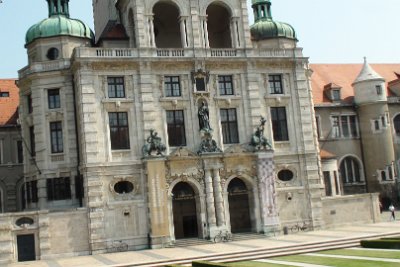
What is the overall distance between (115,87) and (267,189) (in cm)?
1380

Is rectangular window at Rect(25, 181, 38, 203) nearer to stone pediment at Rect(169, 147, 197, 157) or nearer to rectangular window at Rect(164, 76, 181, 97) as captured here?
stone pediment at Rect(169, 147, 197, 157)

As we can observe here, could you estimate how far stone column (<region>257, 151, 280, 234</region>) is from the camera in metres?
45.1

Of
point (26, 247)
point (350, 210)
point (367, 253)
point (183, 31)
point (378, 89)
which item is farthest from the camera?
point (378, 89)

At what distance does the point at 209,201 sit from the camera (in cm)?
4403

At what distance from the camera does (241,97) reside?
46688 mm

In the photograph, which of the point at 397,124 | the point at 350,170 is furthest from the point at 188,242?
the point at 397,124

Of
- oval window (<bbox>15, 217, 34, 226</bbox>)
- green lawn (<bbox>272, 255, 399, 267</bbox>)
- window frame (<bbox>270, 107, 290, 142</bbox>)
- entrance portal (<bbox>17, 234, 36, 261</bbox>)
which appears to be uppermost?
window frame (<bbox>270, 107, 290, 142</bbox>)

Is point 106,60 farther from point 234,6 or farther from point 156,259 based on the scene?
point 156,259

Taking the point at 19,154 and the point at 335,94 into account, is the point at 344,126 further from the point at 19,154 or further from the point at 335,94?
the point at 19,154

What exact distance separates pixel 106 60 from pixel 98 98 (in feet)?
9.32

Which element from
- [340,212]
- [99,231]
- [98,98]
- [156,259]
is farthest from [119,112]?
[340,212]

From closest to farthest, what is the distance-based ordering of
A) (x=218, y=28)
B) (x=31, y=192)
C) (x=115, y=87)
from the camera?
(x=115, y=87) → (x=31, y=192) → (x=218, y=28)

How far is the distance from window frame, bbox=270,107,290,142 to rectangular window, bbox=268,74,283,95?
138cm

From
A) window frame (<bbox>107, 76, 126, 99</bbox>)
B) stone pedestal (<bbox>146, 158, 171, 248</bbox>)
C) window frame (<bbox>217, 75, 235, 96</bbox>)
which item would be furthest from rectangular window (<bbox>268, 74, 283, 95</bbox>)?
window frame (<bbox>107, 76, 126, 99</bbox>)
